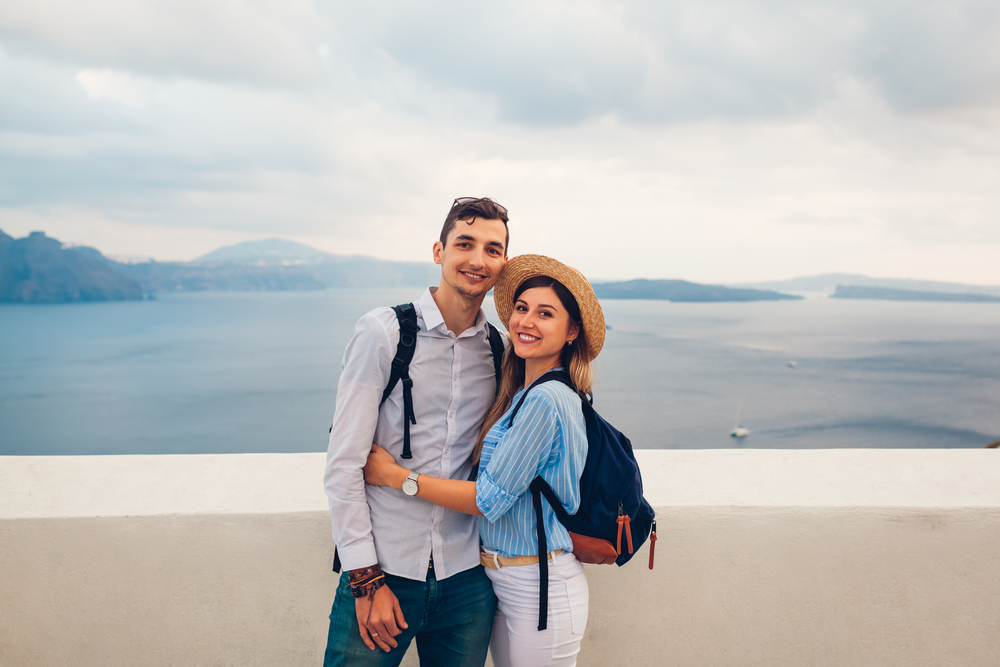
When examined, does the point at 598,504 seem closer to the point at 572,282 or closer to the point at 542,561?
the point at 542,561

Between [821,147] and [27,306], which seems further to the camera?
[821,147]

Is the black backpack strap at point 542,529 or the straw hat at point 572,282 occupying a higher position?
the straw hat at point 572,282

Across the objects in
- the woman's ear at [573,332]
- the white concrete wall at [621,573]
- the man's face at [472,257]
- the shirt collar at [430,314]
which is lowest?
the white concrete wall at [621,573]

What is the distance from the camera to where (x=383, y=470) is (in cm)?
142

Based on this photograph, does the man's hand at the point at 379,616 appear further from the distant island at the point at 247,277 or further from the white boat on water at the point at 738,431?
the distant island at the point at 247,277

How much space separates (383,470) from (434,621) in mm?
456

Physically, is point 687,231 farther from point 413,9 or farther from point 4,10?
point 4,10

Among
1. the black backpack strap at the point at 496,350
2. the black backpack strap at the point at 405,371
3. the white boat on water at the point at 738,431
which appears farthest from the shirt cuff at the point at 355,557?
the white boat on water at the point at 738,431

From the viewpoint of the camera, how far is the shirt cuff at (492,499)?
1.33 meters

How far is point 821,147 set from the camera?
133500 mm

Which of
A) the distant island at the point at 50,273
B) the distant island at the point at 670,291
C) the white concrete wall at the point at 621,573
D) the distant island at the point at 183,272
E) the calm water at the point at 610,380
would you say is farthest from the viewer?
the distant island at the point at 670,291

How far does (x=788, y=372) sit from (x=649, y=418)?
3797 cm

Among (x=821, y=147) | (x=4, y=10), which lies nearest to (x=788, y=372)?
(x=821, y=147)

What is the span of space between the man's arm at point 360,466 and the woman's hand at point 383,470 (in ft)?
0.12
